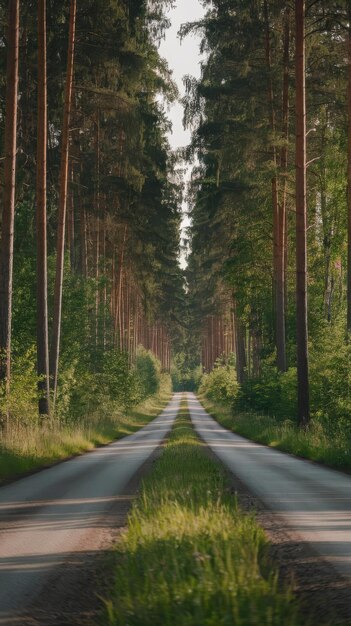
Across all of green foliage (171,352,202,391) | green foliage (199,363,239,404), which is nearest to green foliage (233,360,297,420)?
green foliage (199,363,239,404)

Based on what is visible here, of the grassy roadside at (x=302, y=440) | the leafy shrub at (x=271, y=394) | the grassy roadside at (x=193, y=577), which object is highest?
the leafy shrub at (x=271, y=394)

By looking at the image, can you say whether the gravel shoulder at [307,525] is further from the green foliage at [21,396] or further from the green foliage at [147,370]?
the green foliage at [147,370]

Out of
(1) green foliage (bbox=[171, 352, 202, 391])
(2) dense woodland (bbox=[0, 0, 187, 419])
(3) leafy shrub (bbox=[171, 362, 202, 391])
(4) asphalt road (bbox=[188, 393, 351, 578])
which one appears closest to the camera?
(4) asphalt road (bbox=[188, 393, 351, 578])

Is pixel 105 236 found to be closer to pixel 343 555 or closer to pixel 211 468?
pixel 211 468

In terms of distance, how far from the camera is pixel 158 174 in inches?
1732

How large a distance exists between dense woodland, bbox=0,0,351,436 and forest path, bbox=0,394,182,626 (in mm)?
5825

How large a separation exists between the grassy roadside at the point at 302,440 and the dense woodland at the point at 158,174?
2.96 ft

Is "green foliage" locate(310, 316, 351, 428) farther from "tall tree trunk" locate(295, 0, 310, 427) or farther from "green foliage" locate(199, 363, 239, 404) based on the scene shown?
"green foliage" locate(199, 363, 239, 404)

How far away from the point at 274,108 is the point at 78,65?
8.74m

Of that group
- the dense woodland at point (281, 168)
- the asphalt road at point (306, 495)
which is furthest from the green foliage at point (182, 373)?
the asphalt road at point (306, 495)

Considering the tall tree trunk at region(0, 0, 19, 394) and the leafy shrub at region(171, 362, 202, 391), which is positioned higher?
the tall tree trunk at region(0, 0, 19, 394)

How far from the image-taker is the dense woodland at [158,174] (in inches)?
918

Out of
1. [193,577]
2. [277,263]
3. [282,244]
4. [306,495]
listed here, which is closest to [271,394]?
[277,263]

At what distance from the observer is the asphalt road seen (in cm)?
790
